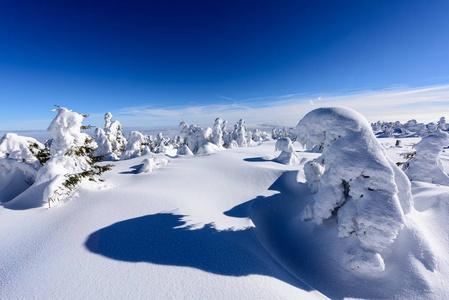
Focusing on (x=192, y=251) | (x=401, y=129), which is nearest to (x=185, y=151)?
(x=192, y=251)

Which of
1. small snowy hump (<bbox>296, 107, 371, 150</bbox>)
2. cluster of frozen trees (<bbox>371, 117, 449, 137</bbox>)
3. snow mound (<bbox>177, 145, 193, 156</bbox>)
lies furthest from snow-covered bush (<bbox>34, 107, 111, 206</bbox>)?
cluster of frozen trees (<bbox>371, 117, 449, 137</bbox>)

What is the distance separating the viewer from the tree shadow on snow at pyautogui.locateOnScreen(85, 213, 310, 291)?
564 centimetres

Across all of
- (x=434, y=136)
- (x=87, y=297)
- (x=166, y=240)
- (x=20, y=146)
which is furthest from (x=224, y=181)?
(x=434, y=136)

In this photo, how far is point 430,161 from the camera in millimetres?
12875

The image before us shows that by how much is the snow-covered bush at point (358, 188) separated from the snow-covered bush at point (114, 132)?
41337 millimetres

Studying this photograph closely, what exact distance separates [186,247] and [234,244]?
6.06 ft

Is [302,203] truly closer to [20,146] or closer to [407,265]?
[407,265]

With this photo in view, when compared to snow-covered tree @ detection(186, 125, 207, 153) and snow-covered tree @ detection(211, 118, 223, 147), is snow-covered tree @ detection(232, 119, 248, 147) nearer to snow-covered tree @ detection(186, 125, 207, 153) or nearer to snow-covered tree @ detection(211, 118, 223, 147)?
snow-covered tree @ detection(211, 118, 223, 147)

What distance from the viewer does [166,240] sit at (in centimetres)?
657

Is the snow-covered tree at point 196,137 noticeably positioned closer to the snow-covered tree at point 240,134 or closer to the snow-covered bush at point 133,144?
the snow-covered bush at point 133,144

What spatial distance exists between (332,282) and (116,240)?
7.92 metres

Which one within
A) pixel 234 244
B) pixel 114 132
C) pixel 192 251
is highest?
pixel 114 132

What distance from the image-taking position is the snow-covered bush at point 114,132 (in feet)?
130

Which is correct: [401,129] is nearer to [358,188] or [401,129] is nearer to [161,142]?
[161,142]
